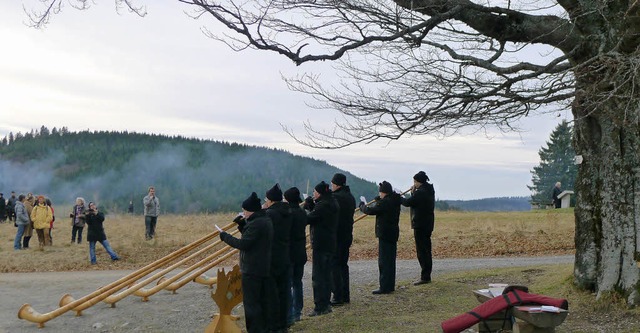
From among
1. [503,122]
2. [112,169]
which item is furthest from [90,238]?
[112,169]

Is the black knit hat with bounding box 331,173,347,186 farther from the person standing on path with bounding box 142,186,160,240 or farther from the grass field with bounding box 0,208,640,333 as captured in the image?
the person standing on path with bounding box 142,186,160,240

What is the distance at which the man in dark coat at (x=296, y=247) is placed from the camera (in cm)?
1090

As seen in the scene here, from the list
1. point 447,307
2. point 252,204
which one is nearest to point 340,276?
point 447,307

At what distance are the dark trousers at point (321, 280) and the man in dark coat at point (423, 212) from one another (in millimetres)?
2122

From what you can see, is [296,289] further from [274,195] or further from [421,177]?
[421,177]

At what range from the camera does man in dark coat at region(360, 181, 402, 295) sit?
12734mm

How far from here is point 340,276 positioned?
12234mm

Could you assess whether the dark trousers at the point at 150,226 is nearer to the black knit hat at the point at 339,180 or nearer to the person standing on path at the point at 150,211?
the person standing on path at the point at 150,211

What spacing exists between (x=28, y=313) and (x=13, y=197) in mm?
24138

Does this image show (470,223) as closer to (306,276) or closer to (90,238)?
(306,276)

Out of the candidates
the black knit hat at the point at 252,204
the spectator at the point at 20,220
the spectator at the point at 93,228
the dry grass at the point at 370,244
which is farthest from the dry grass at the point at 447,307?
the spectator at the point at 20,220

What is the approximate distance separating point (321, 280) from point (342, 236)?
41.9 inches

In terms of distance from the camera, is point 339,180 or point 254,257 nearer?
point 254,257

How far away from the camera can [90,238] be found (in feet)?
62.0
